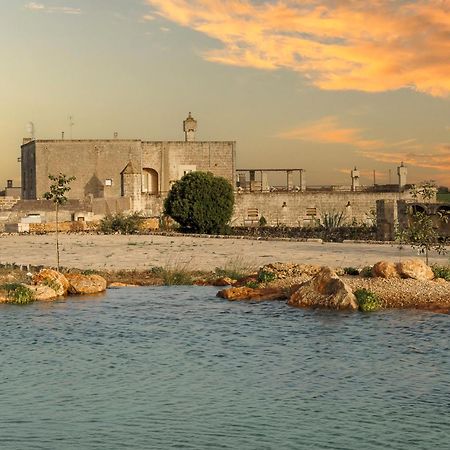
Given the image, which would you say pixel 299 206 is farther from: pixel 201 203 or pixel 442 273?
pixel 442 273

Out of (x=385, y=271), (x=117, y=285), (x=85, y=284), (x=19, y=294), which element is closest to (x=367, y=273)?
(x=385, y=271)

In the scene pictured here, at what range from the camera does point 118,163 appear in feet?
220

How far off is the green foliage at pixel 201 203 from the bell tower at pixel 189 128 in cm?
1860

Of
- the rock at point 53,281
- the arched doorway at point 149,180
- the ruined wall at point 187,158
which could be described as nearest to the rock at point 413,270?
the rock at point 53,281

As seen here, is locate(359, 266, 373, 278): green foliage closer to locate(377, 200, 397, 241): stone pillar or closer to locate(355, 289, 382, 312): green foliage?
locate(355, 289, 382, 312): green foliage

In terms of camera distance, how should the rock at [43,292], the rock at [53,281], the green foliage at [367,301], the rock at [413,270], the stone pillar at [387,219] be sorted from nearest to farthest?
the green foliage at [367,301]
the rock at [413,270]
the rock at [43,292]
the rock at [53,281]
the stone pillar at [387,219]

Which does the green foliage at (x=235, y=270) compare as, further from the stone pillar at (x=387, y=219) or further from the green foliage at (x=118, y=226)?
the green foliage at (x=118, y=226)

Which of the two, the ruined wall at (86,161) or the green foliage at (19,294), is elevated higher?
the ruined wall at (86,161)

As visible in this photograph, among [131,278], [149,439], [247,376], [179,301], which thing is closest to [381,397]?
[247,376]

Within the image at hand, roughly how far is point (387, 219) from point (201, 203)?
15480mm

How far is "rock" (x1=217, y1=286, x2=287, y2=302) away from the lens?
905 inches

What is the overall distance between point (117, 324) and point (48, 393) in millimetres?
5949

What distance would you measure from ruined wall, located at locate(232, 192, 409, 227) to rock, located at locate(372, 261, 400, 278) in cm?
4082

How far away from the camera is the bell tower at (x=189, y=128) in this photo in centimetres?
7181
